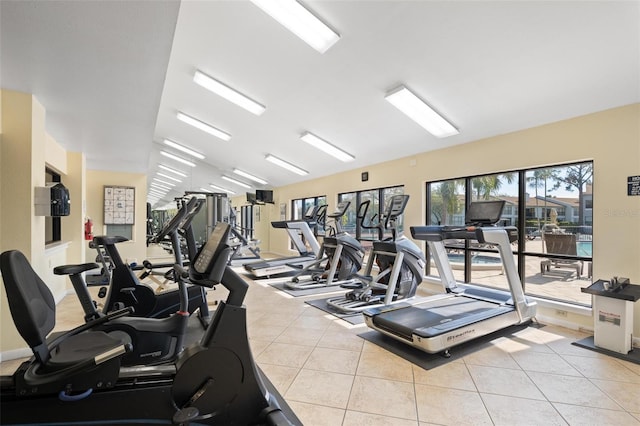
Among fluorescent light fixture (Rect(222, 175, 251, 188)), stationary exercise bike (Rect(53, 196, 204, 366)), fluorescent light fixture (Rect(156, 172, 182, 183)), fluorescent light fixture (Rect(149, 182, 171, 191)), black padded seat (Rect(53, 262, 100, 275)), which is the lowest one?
stationary exercise bike (Rect(53, 196, 204, 366))

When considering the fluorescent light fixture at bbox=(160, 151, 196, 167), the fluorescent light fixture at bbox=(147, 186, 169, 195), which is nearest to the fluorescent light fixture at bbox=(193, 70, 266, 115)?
the fluorescent light fixture at bbox=(160, 151, 196, 167)

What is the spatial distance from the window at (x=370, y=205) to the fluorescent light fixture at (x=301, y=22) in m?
3.42

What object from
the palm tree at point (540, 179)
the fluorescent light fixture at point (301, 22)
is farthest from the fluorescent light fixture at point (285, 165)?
the palm tree at point (540, 179)

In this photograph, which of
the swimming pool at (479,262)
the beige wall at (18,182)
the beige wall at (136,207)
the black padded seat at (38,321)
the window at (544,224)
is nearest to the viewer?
the black padded seat at (38,321)

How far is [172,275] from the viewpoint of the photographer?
3.05 m

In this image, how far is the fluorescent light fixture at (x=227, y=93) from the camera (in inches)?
175

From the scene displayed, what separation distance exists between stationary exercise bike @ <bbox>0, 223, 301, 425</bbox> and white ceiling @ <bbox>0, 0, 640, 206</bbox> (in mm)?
1632

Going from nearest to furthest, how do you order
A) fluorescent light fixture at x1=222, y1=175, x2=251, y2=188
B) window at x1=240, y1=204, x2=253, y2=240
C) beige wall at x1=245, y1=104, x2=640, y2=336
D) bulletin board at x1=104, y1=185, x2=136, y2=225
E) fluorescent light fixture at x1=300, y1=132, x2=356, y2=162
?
beige wall at x1=245, y1=104, x2=640, y2=336
fluorescent light fixture at x1=300, y1=132, x2=356, y2=162
bulletin board at x1=104, y1=185, x2=136, y2=225
fluorescent light fixture at x1=222, y1=175, x2=251, y2=188
window at x1=240, y1=204, x2=253, y2=240

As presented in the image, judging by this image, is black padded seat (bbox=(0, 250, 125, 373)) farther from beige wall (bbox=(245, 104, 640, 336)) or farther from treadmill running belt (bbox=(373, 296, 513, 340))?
beige wall (bbox=(245, 104, 640, 336))

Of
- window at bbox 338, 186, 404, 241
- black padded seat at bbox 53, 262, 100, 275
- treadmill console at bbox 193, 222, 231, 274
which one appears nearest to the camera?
treadmill console at bbox 193, 222, 231, 274

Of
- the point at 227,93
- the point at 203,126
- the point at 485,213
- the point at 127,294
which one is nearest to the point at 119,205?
the point at 203,126

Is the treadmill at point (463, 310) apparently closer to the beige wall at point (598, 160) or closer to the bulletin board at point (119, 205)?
the beige wall at point (598, 160)

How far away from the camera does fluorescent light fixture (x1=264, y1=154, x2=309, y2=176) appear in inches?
308

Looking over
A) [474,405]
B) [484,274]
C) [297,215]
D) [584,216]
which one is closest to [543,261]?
[584,216]
